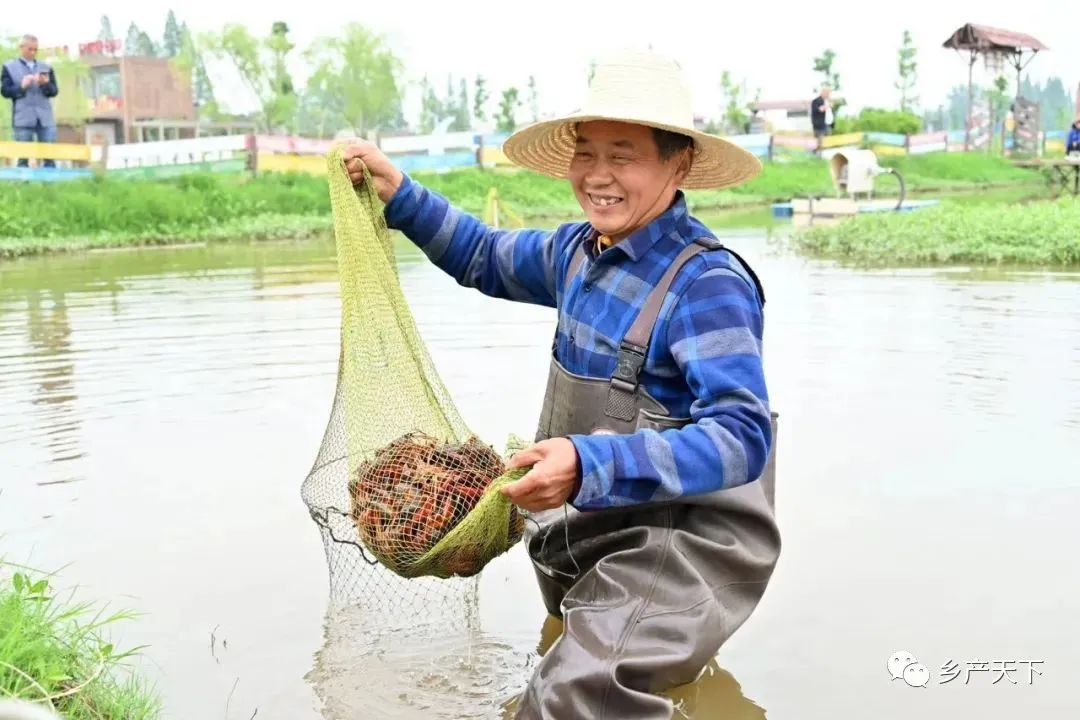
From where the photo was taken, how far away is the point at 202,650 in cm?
315

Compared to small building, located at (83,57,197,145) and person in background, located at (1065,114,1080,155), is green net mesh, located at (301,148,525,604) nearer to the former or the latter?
person in background, located at (1065,114,1080,155)

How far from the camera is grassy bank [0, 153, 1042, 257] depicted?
14.5 metres

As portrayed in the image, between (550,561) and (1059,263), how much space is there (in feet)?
30.4

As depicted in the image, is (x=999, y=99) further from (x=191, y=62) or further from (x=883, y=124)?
(x=191, y=62)

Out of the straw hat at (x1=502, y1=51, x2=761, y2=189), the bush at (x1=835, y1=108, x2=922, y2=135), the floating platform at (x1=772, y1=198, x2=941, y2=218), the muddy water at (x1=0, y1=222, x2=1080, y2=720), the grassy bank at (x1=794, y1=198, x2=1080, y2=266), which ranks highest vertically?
the bush at (x1=835, y1=108, x2=922, y2=135)

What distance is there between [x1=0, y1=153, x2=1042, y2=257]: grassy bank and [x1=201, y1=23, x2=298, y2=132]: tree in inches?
616

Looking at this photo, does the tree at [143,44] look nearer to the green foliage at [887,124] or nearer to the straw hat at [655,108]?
the green foliage at [887,124]

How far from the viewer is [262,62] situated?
121ft

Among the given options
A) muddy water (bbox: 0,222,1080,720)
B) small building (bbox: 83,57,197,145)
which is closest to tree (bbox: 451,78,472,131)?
small building (bbox: 83,57,197,145)

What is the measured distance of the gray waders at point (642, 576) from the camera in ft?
8.04

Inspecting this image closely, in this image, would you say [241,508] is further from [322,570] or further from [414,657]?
[414,657]

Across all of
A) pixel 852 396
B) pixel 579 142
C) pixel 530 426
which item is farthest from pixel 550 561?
pixel 852 396

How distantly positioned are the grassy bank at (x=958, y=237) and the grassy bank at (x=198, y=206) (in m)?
6.13

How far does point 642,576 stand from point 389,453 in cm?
64
